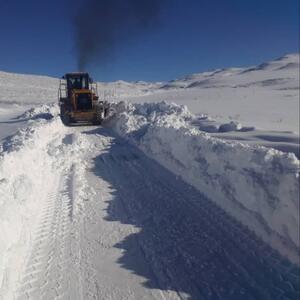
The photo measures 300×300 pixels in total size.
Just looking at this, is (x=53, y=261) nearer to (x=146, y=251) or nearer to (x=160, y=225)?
(x=146, y=251)

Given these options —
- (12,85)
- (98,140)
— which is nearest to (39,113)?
(98,140)

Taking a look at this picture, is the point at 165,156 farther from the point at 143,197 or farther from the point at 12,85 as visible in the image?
the point at 12,85

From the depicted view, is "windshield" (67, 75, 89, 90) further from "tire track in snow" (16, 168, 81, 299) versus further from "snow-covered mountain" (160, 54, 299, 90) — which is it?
"snow-covered mountain" (160, 54, 299, 90)

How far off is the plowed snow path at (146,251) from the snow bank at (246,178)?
0.80ft

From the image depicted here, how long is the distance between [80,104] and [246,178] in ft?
49.0

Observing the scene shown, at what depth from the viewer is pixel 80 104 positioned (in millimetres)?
20938

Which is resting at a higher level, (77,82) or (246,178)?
(77,82)

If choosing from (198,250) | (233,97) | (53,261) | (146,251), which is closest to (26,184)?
(53,261)

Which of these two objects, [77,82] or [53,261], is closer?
[53,261]

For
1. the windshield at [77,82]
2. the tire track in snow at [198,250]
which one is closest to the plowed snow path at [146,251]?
the tire track in snow at [198,250]

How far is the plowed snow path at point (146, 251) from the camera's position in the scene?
17.0ft

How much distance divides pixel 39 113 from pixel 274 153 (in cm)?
2107

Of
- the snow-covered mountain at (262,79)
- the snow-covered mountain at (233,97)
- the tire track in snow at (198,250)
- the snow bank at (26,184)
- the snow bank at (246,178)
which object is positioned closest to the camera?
the tire track in snow at (198,250)

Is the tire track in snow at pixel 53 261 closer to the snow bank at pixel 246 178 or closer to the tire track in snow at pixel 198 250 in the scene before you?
the tire track in snow at pixel 198 250
